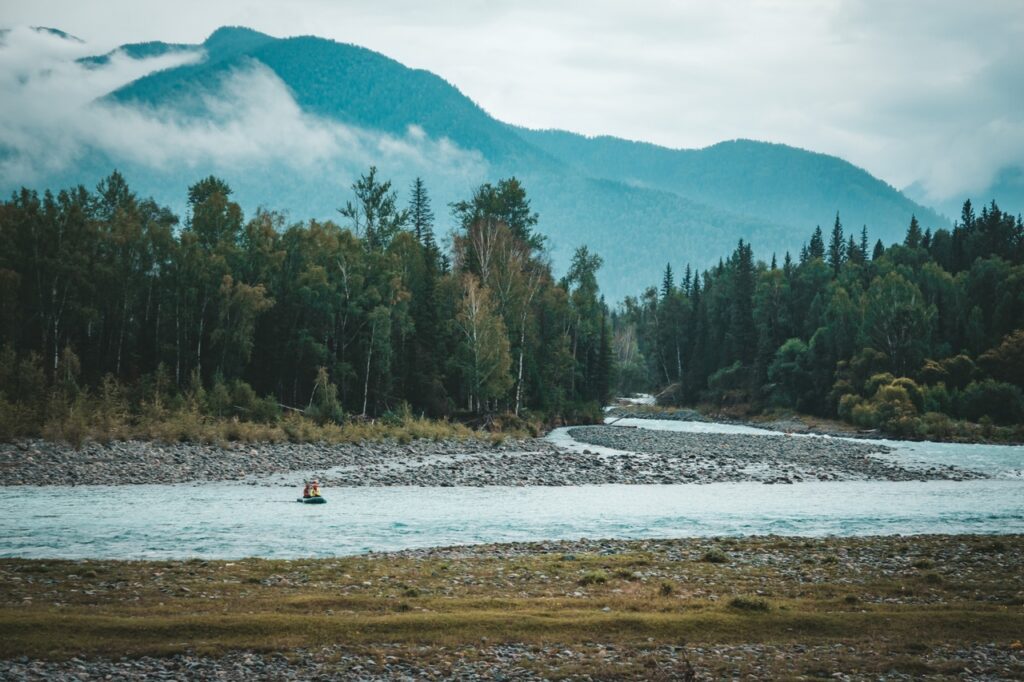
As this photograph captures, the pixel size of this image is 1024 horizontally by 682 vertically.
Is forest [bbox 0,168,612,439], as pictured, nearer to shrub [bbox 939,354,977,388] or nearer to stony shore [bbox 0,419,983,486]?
stony shore [bbox 0,419,983,486]

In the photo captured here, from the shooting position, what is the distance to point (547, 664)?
12742 mm

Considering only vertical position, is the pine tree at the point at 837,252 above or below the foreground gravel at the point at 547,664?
above

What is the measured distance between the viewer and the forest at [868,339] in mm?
83625

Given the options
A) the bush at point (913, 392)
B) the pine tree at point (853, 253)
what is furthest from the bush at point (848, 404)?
the pine tree at point (853, 253)

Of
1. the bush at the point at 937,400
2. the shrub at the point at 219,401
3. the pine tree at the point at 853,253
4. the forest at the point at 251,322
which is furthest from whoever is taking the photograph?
the pine tree at the point at 853,253

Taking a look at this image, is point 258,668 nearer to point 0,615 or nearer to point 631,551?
point 0,615

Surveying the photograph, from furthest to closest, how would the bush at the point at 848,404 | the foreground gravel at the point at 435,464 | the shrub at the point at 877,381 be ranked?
the bush at the point at 848,404 → the shrub at the point at 877,381 → the foreground gravel at the point at 435,464

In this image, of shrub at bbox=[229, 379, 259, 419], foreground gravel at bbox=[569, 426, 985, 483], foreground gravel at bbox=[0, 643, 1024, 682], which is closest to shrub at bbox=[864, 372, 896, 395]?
foreground gravel at bbox=[569, 426, 985, 483]

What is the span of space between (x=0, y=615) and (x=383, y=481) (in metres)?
25.1

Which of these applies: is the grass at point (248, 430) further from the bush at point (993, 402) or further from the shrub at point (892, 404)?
the bush at point (993, 402)

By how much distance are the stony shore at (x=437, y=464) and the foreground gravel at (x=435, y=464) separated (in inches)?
2.1

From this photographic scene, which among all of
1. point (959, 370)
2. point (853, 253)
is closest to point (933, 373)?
point (959, 370)

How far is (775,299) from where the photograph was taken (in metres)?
120

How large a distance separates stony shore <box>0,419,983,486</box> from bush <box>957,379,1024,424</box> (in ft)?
90.7
